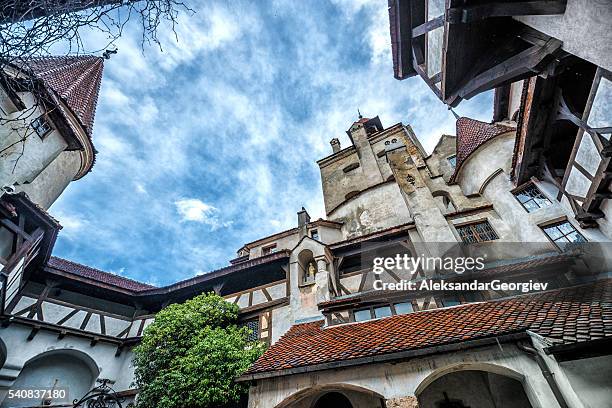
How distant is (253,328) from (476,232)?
1037cm

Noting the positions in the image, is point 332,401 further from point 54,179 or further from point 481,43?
point 54,179

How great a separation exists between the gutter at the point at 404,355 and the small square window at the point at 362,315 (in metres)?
2.99

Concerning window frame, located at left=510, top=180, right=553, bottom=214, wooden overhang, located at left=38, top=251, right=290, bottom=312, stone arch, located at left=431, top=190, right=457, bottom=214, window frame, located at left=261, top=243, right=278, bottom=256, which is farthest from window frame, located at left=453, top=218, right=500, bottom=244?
window frame, located at left=261, top=243, right=278, bottom=256

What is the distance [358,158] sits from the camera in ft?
73.6

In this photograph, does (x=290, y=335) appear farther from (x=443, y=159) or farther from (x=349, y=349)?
(x=443, y=159)

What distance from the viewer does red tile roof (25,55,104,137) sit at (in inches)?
531

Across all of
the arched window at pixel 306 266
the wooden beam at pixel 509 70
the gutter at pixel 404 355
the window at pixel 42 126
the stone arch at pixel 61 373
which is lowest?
the gutter at pixel 404 355

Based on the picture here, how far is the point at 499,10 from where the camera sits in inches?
141

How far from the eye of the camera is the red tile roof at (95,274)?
16.5 meters

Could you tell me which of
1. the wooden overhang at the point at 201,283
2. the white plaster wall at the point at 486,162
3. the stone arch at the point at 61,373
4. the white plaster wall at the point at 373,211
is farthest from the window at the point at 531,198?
the stone arch at the point at 61,373

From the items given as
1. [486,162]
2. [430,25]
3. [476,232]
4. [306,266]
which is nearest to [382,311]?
[306,266]

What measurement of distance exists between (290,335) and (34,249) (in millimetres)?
9914

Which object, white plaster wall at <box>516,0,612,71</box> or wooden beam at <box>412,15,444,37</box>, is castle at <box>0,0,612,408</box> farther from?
white plaster wall at <box>516,0,612,71</box>

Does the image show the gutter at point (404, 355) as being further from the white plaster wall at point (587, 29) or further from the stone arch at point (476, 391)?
the white plaster wall at point (587, 29)
